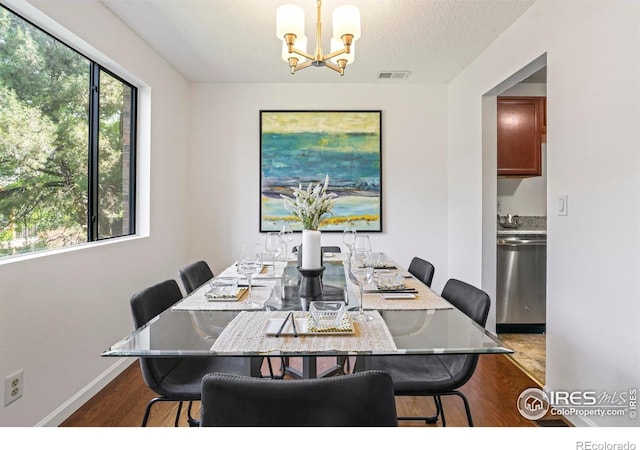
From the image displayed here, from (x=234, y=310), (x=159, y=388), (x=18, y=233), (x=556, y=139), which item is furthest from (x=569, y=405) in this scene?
(x=18, y=233)

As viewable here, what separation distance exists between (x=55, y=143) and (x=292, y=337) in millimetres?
1907

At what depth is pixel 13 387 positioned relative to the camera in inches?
66.2

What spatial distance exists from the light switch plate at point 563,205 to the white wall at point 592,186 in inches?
1.1

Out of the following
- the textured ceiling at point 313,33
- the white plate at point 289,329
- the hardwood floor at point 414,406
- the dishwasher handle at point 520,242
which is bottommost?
the hardwood floor at point 414,406

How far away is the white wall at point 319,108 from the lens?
382 centimetres

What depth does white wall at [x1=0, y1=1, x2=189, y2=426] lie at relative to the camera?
1.74m

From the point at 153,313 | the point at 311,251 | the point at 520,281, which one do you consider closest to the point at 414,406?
the point at 311,251

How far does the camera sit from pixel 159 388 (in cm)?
141

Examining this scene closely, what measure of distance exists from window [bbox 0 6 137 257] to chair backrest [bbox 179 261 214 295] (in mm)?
781

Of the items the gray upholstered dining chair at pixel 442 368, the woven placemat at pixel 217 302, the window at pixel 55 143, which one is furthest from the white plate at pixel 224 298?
the window at pixel 55 143

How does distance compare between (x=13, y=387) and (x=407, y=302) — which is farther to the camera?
(x=13, y=387)

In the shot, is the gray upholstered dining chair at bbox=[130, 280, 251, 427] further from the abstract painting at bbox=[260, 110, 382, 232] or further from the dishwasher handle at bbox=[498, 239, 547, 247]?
the dishwasher handle at bbox=[498, 239, 547, 247]

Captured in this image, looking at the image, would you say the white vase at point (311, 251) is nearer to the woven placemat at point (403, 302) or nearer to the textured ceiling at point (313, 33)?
the woven placemat at point (403, 302)

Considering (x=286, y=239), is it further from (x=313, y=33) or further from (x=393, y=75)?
(x=393, y=75)
